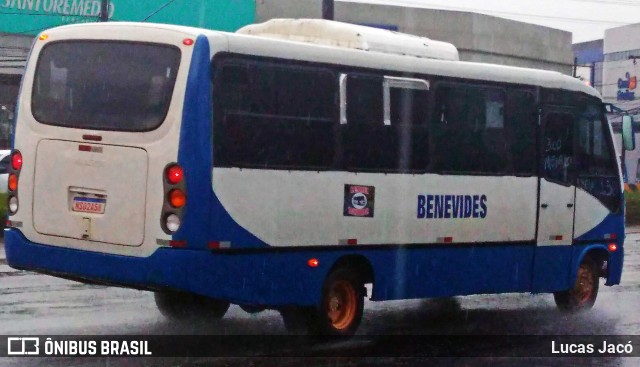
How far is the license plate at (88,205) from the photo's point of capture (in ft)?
32.9

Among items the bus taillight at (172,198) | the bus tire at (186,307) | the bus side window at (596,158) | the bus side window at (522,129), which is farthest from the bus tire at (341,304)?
the bus side window at (596,158)

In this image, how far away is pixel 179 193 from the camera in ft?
31.9

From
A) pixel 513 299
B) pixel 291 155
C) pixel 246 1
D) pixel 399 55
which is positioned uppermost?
pixel 246 1

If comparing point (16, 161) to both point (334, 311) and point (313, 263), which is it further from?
point (334, 311)

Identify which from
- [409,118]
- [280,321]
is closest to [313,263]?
[280,321]

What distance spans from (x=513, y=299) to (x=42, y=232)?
7.18m

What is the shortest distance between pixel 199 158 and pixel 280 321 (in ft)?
10.2

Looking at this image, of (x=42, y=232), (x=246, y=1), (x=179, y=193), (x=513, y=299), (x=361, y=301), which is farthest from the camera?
(x=246, y=1)

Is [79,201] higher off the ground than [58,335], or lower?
higher

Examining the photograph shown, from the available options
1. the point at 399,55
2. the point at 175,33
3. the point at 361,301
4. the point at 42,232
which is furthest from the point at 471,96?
the point at 42,232

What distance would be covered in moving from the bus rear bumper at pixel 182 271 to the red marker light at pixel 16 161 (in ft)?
1.80

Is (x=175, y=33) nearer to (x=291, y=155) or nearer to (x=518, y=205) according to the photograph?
(x=291, y=155)

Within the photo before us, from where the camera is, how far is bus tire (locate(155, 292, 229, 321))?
471 inches

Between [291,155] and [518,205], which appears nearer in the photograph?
[291,155]
